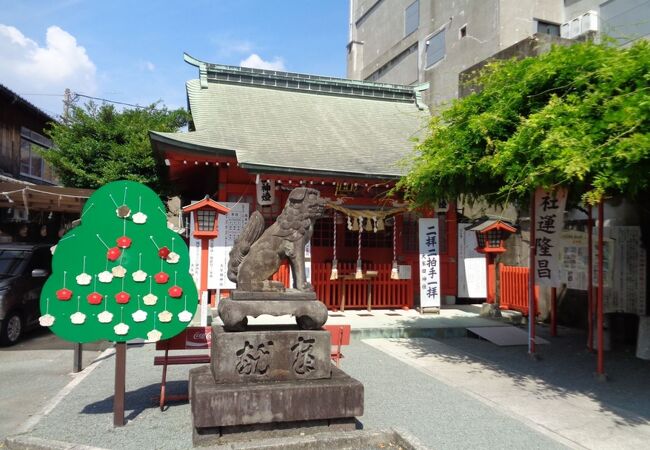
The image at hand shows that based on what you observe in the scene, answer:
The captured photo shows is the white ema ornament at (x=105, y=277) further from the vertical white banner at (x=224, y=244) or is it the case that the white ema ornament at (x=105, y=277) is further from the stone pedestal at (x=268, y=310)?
the vertical white banner at (x=224, y=244)

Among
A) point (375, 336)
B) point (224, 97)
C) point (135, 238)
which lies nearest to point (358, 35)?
point (224, 97)

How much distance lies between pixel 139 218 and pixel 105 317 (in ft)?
3.39

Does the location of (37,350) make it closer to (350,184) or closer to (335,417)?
(335,417)

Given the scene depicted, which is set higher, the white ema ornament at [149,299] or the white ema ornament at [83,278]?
the white ema ornament at [83,278]

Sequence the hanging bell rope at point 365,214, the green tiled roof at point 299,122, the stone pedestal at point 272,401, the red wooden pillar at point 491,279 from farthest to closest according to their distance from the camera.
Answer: the red wooden pillar at point 491,279, the hanging bell rope at point 365,214, the green tiled roof at point 299,122, the stone pedestal at point 272,401

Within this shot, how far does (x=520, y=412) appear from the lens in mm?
5051

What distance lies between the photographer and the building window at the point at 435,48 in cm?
2527

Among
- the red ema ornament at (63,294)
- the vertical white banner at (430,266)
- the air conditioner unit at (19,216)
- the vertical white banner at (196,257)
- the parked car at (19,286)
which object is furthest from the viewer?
the air conditioner unit at (19,216)

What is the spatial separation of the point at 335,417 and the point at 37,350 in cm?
655

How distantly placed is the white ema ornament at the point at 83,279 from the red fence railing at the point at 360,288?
710cm

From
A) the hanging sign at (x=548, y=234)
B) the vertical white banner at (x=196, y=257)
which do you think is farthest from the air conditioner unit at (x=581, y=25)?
the vertical white banner at (x=196, y=257)

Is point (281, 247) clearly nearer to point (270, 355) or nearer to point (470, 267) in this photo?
point (270, 355)

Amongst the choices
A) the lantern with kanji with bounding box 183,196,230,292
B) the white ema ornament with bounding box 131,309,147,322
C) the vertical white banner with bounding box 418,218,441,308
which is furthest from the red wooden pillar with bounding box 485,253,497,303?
the white ema ornament with bounding box 131,309,147,322

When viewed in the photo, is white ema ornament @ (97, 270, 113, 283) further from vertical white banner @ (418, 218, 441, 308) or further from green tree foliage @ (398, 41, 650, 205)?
vertical white banner @ (418, 218, 441, 308)
